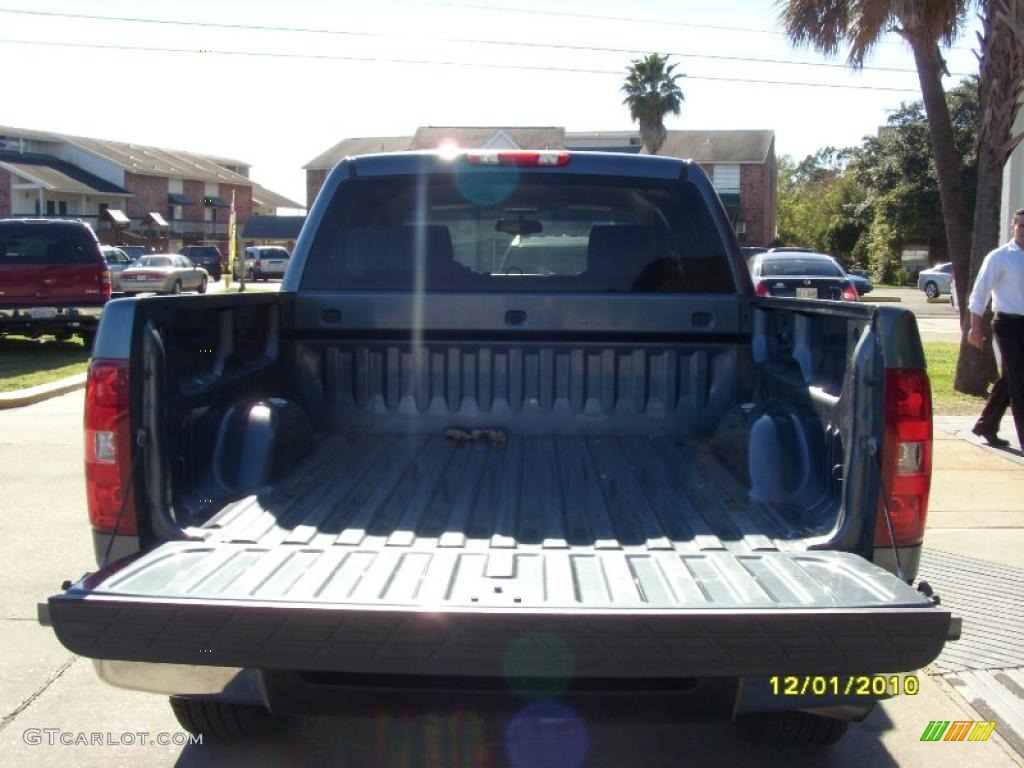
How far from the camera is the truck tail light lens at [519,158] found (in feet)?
15.1

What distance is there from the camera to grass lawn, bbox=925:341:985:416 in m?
11.2

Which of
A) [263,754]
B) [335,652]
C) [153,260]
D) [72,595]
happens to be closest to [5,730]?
[263,754]

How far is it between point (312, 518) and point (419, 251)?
5.64ft

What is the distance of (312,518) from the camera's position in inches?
139

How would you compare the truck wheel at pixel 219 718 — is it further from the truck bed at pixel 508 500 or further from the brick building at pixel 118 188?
the brick building at pixel 118 188

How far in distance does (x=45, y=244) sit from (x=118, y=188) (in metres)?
48.7

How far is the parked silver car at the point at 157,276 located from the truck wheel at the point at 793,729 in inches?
1217

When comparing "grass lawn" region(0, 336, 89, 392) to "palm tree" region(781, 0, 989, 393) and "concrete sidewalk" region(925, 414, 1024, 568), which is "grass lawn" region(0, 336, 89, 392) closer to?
"concrete sidewalk" region(925, 414, 1024, 568)

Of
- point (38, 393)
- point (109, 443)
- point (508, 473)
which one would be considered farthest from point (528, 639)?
point (38, 393)

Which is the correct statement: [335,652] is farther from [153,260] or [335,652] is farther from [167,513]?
[153,260]

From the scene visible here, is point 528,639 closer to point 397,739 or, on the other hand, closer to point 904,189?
point 397,739

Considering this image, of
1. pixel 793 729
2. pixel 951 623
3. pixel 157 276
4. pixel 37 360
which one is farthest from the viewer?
pixel 157 276

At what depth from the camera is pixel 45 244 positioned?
16.5 meters
